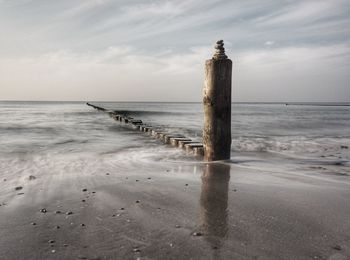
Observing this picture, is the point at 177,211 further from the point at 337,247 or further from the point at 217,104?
the point at 217,104

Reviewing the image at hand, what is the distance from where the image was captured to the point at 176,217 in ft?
13.0

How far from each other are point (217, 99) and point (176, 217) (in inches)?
151

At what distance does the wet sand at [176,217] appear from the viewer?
3.08 metres

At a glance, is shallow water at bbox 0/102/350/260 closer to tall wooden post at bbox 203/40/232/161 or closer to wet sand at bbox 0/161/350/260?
wet sand at bbox 0/161/350/260

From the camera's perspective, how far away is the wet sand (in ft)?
10.1

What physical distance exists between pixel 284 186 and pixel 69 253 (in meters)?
3.74

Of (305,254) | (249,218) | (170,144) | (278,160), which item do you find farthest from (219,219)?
(170,144)

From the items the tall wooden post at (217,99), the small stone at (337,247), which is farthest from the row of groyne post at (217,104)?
the small stone at (337,247)

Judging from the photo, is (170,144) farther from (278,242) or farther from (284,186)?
(278,242)

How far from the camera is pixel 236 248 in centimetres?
312

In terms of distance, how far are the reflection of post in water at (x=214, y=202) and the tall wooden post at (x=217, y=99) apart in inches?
26.2

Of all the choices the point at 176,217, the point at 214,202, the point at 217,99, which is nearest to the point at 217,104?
the point at 217,99

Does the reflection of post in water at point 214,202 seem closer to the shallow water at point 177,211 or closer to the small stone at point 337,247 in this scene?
the shallow water at point 177,211

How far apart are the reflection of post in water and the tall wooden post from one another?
67 cm
